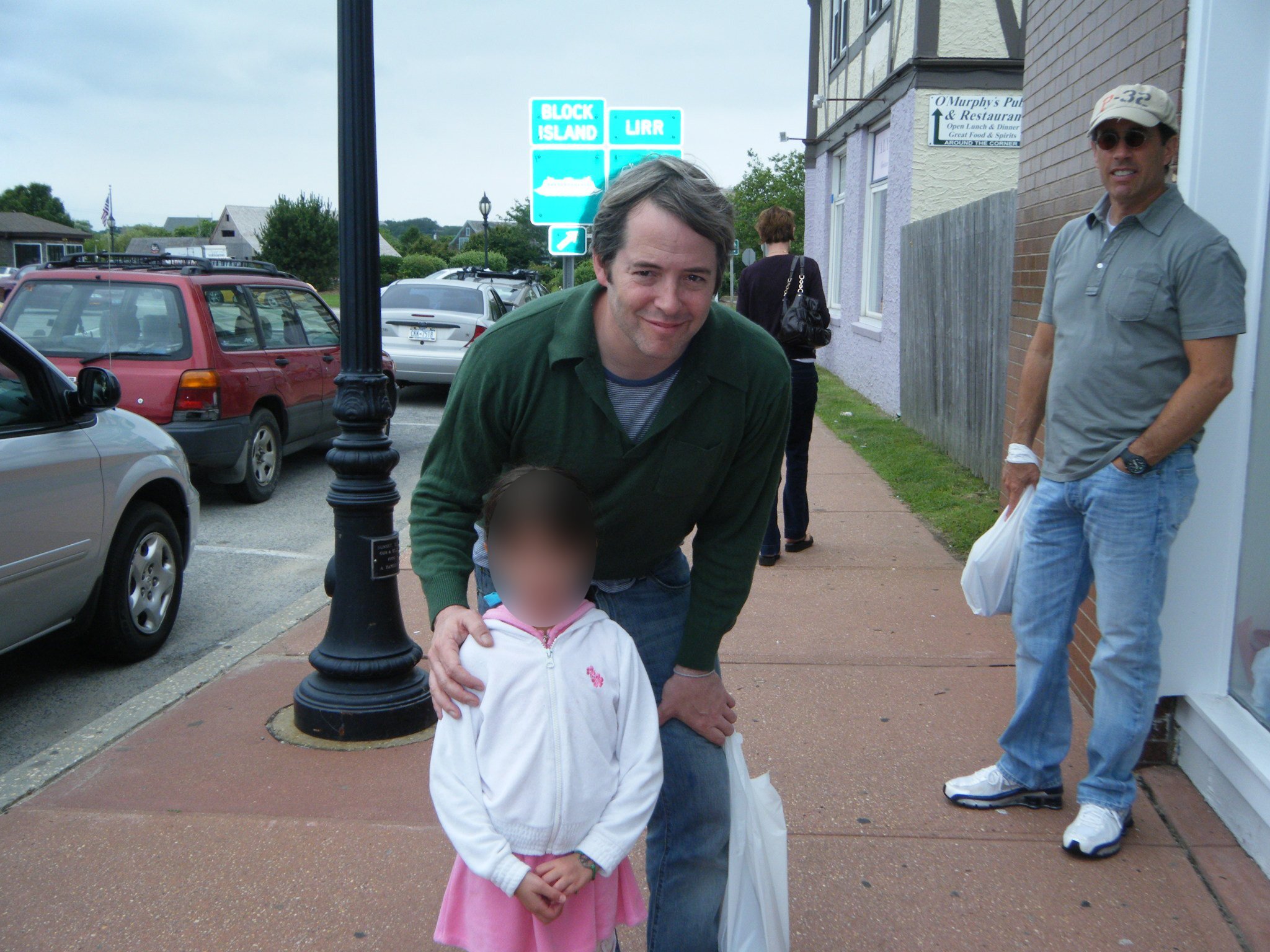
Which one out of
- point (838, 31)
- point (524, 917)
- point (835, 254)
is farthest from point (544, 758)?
point (838, 31)

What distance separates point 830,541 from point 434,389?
1030 cm

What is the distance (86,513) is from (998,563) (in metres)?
3.57

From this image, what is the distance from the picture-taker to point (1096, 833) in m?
3.06

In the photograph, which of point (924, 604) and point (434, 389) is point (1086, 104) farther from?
point (434, 389)

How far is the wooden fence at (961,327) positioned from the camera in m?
8.39

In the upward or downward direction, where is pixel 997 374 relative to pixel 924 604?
upward

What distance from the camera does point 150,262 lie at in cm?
891

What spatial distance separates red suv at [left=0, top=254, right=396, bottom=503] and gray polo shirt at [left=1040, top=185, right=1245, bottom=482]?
652cm

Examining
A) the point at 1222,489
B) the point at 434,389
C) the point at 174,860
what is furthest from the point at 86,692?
the point at 434,389

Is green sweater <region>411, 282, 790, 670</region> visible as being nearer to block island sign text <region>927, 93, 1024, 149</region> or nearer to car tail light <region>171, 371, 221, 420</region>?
car tail light <region>171, 371, 221, 420</region>

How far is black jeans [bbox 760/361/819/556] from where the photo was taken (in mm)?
6301

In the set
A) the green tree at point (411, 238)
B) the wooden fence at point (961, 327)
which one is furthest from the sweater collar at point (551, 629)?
the green tree at point (411, 238)

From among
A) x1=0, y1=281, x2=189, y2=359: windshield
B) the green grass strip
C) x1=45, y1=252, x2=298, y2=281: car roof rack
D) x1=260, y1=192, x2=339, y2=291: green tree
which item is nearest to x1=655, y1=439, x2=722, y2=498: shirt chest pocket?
the green grass strip

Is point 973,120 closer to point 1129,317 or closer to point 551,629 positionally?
point 1129,317
